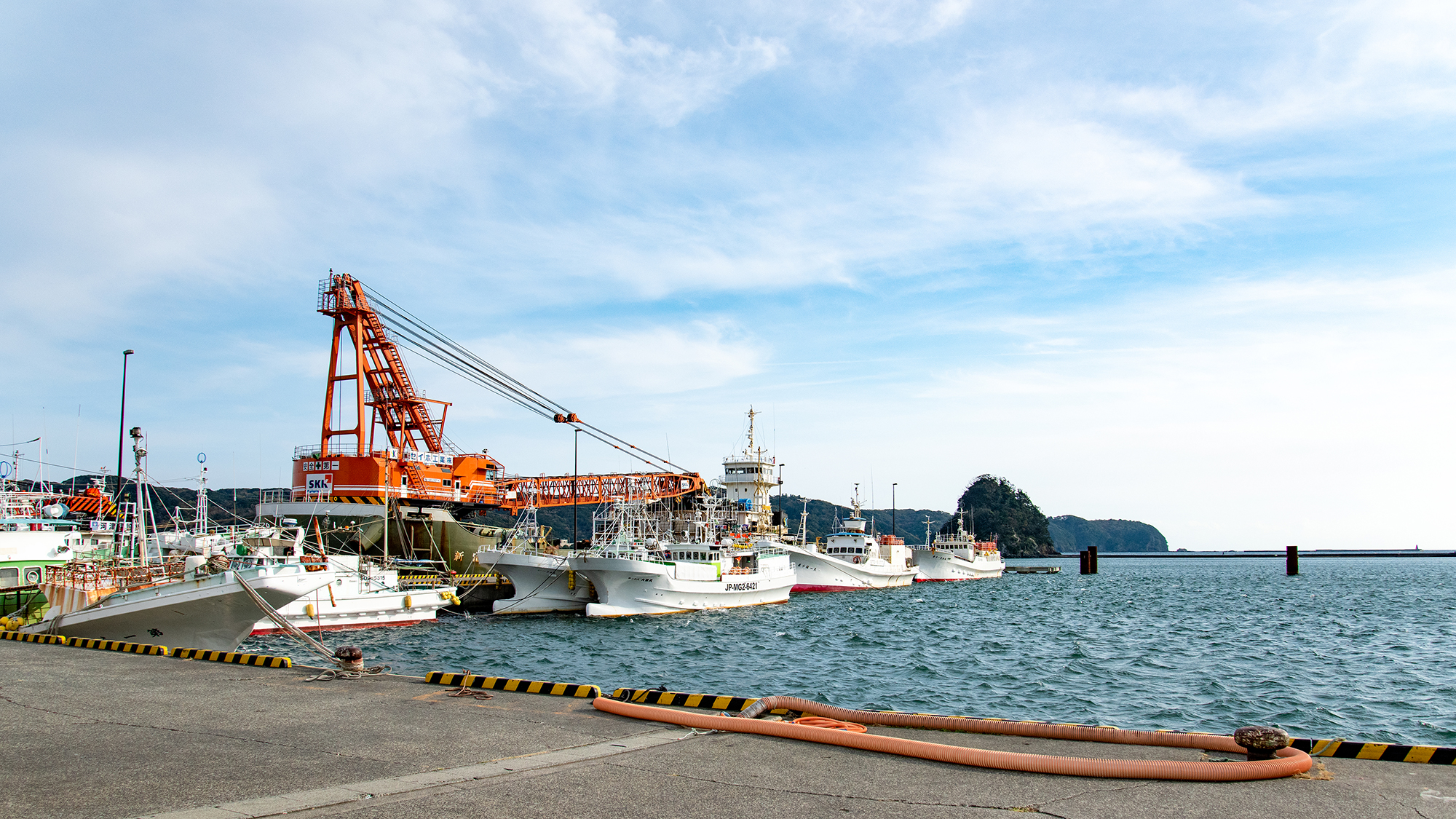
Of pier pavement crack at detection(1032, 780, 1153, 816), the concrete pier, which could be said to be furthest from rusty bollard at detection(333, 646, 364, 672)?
pier pavement crack at detection(1032, 780, 1153, 816)

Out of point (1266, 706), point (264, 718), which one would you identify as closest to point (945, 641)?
point (1266, 706)

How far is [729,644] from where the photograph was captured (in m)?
28.4

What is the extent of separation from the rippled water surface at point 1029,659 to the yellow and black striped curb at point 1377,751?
8.16 metres

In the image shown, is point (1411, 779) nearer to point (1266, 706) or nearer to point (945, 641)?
point (1266, 706)

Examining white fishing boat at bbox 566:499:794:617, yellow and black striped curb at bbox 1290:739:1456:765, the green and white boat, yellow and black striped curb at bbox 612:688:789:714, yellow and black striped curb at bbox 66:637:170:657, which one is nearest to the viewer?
yellow and black striped curb at bbox 1290:739:1456:765

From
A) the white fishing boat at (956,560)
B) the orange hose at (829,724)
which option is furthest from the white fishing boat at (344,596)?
the white fishing boat at (956,560)

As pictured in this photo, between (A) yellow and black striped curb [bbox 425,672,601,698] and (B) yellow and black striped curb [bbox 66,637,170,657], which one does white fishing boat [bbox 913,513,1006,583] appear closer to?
(B) yellow and black striped curb [bbox 66,637,170,657]

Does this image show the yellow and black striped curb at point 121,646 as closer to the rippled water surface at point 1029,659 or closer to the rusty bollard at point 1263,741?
the rippled water surface at point 1029,659

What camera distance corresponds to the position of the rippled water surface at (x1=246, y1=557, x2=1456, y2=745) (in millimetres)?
18156

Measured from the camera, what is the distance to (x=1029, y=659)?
25.7m

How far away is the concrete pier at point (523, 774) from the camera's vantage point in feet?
23.1

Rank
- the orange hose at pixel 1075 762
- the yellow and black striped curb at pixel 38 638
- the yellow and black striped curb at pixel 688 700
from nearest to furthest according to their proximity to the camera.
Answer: the orange hose at pixel 1075 762 < the yellow and black striped curb at pixel 688 700 < the yellow and black striped curb at pixel 38 638

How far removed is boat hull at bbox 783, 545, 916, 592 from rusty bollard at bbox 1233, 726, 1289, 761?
49712mm

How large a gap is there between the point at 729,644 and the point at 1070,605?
29.7 meters
